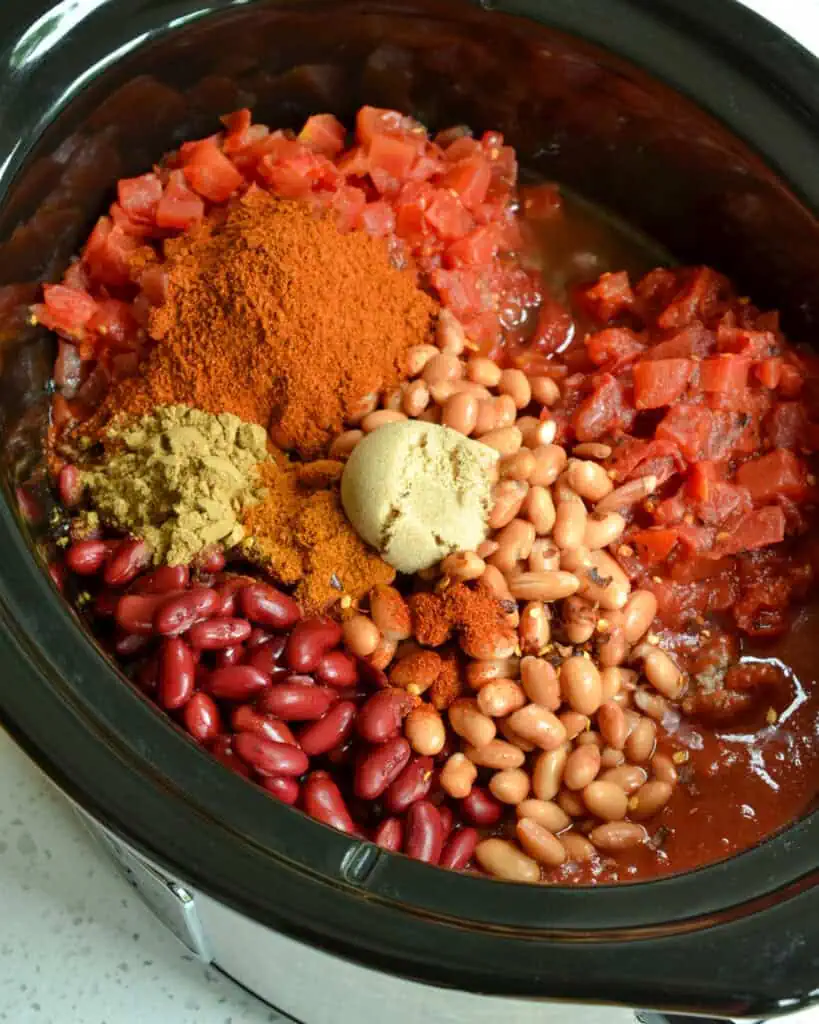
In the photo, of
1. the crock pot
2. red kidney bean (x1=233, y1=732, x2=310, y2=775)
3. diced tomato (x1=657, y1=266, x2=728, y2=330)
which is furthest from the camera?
diced tomato (x1=657, y1=266, x2=728, y2=330)

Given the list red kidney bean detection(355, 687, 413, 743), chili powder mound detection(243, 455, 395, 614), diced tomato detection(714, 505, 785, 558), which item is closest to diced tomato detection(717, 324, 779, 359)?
diced tomato detection(714, 505, 785, 558)

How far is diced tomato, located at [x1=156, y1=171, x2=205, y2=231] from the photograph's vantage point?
1.57 meters

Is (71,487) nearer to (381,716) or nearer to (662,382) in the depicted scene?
(381,716)

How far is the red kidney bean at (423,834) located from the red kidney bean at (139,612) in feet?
1.22

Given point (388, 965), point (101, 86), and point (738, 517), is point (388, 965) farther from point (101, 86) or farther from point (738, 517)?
point (101, 86)

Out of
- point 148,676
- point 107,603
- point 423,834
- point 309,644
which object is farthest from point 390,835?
point 107,603

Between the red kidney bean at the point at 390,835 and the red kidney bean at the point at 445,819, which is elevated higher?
the red kidney bean at the point at 445,819

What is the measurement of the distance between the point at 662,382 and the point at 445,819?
670 millimetres

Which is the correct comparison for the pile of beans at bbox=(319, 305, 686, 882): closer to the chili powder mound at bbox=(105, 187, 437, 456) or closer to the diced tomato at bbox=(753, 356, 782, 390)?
the chili powder mound at bbox=(105, 187, 437, 456)

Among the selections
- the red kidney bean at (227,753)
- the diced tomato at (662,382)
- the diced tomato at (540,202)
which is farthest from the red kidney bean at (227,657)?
the diced tomato at (540,202)

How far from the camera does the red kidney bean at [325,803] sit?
1.20 metres

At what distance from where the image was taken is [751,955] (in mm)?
946

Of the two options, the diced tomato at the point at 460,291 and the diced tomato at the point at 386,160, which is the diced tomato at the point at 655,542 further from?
the diced tomato at the point at 386,160

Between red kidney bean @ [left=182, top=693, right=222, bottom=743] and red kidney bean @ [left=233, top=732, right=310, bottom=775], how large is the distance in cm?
3
